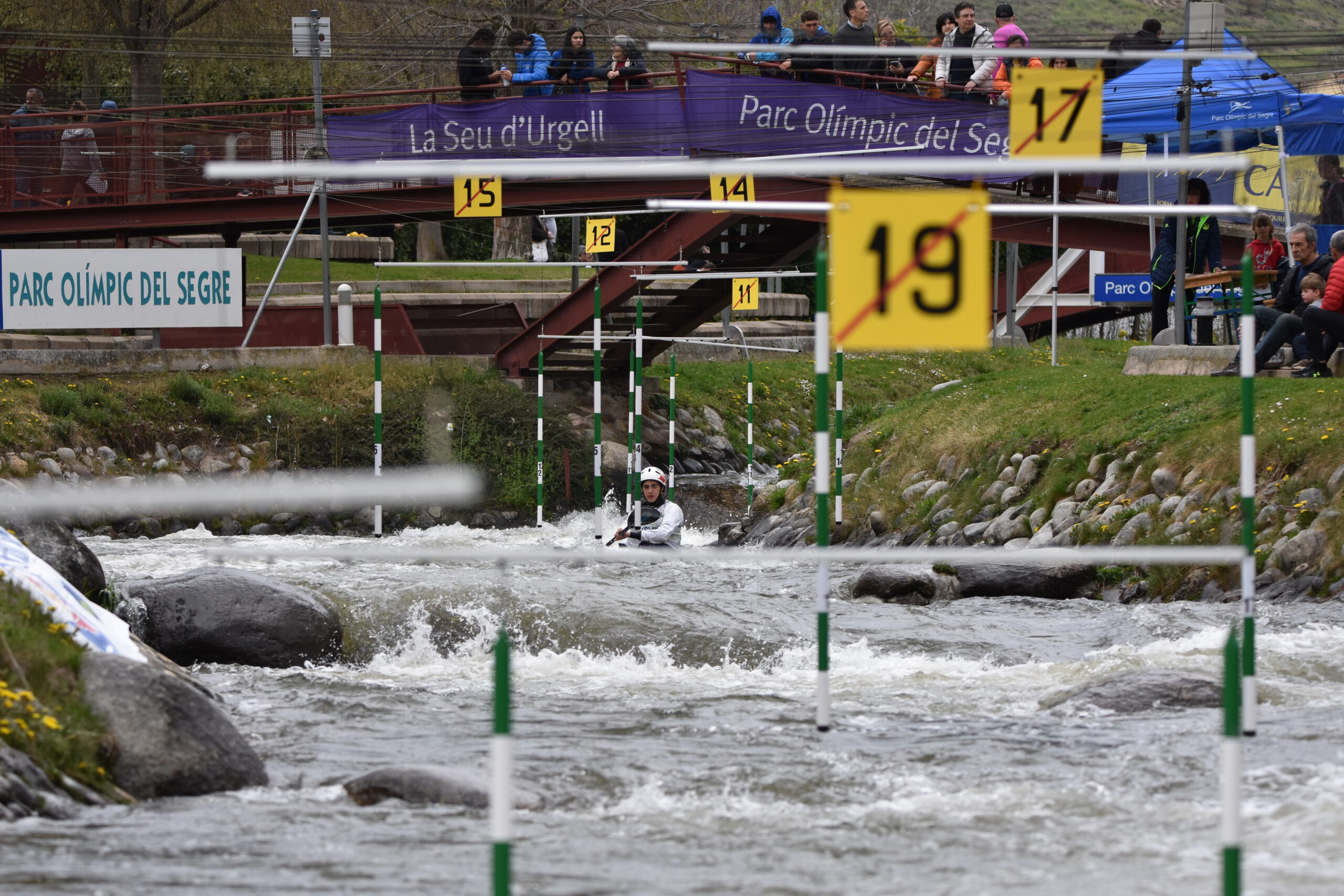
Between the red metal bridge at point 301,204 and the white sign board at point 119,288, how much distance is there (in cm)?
200

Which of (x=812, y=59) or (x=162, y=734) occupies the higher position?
(x=812, y=59)

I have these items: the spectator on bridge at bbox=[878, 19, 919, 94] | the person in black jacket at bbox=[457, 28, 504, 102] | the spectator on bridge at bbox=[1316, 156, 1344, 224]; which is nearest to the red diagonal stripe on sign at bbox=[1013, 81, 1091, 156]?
the spectator on bridge at bbox=[878, 19, 919, 94]

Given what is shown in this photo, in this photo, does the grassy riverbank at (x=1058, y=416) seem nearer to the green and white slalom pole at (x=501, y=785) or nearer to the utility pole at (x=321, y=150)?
the utility pole at (x=321, y=150)

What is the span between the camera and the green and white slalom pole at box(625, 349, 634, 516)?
19359 mm

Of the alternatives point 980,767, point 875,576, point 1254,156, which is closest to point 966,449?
point 875,576

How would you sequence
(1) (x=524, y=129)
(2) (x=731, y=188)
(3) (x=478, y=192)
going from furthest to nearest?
(1) (x=524, y=129) < (3) (x=478, y=192) < (2) (x=731, y=188)

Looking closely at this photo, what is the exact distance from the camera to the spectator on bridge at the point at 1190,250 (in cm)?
1766

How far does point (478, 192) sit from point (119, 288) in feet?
16.7

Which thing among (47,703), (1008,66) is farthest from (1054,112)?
(1008,66)

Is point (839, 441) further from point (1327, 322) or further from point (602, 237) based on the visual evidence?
point (602, 237)

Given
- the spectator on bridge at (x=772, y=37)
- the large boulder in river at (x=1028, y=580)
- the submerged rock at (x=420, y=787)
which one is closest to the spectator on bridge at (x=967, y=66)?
the spectator on bridge at (x=772, y=37)

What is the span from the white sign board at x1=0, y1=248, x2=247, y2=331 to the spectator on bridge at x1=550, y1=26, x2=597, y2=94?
16.5 feet

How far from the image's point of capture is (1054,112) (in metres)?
8.23

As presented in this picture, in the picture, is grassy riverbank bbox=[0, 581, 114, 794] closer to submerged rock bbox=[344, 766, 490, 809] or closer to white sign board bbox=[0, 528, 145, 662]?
white sign board bbox=[0, 528, 145, 662]
